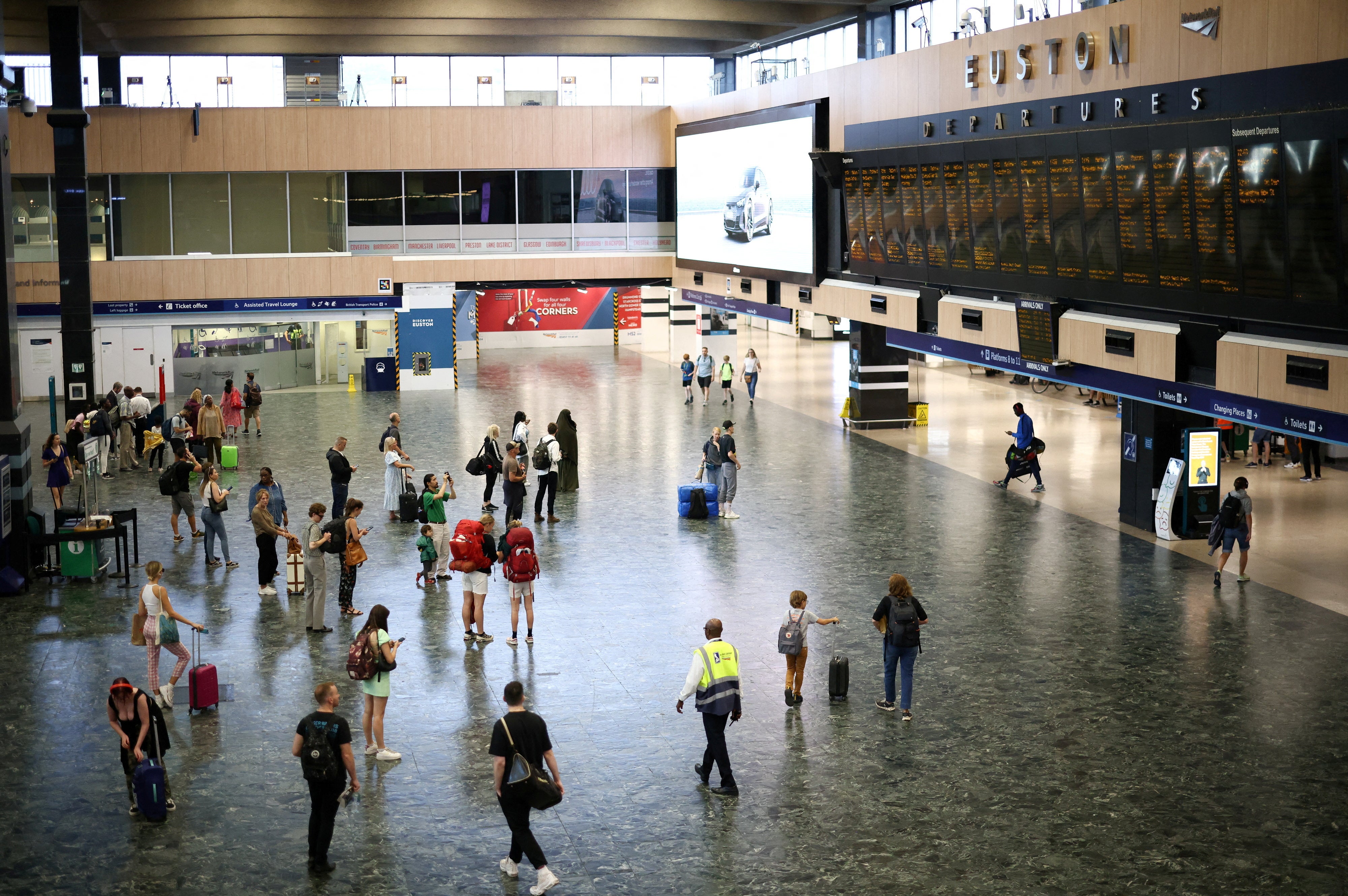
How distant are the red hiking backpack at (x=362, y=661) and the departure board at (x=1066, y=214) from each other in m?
11.4

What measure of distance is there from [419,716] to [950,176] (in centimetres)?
1278

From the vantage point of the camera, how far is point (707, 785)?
10.4 meters

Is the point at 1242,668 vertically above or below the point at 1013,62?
below

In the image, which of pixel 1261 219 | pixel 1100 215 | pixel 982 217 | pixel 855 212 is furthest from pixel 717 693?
pixel 855 212

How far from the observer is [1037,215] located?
18344 mm

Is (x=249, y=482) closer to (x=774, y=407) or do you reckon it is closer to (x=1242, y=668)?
(x=774, y=407)

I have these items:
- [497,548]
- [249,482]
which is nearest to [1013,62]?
[497,548]

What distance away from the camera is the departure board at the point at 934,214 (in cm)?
2095

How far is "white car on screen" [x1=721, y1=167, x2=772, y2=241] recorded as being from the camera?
98.1 feet

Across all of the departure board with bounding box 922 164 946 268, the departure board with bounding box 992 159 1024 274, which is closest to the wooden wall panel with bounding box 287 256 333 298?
the departure board with bounding box 922 164 946 268

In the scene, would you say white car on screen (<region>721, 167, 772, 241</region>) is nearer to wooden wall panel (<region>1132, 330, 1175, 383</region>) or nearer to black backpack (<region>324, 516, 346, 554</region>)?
wooden wall panel (<region>1132, 330, 1175, 383</region>)

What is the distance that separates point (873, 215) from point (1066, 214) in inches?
255

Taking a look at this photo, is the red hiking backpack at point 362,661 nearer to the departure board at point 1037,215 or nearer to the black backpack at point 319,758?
the black backpack at point 319,758

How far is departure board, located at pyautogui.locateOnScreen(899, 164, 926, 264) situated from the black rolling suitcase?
1120 centimetres
